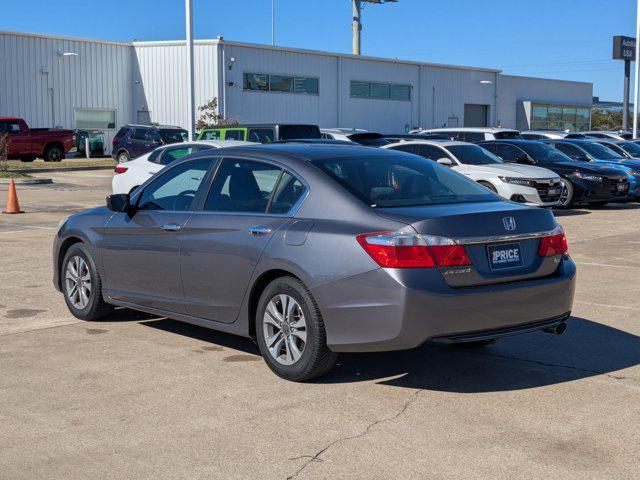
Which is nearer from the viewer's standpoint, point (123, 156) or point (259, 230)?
point (259, 230)

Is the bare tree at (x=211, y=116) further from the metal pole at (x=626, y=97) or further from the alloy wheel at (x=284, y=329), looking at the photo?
the alloy wheel at (x=284, y=329)

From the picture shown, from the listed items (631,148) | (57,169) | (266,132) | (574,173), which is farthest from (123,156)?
(574,173)

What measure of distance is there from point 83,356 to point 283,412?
2088mm

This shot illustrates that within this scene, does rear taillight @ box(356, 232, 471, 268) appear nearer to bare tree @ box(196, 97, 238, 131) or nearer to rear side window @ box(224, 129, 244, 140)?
rear side window @ box(224, 129, 244, 140)

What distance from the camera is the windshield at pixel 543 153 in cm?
2150

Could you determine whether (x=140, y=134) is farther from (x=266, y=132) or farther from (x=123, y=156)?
(x=266, y=132)

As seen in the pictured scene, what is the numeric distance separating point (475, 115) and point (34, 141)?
30286 millimetres

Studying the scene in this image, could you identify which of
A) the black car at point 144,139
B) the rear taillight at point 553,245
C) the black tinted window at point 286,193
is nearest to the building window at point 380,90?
the black car at point 144,139

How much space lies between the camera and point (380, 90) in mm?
52094

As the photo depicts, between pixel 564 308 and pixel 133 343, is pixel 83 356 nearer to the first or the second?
pixel 133 343

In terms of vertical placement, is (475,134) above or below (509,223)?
above

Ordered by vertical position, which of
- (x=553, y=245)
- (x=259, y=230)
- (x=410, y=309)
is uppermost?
(x=259, y=230)

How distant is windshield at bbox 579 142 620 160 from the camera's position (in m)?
23.7

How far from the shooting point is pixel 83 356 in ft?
22.7
